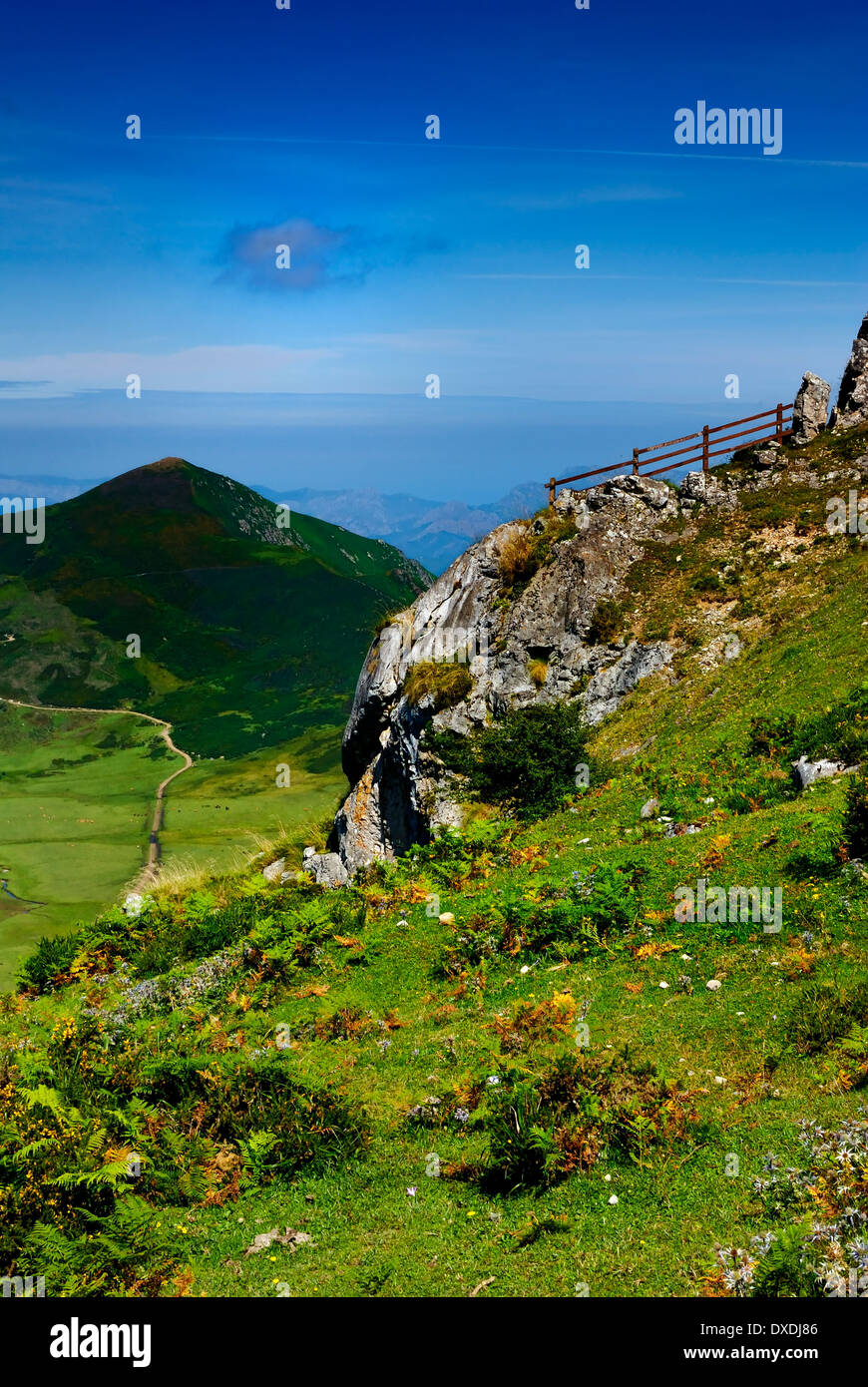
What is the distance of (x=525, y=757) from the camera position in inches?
1102

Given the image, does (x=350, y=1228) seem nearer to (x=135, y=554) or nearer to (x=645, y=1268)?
(x=645, y=1268)

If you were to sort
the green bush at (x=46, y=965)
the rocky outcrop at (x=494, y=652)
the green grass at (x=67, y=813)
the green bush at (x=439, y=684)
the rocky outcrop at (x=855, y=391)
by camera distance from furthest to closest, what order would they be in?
the green grass at (x=67, y=813) < the rocky outcrop at (x=855, y=391) < the green bush at (x=439, y=684) < the rocky outcrop at (x=494, y=652) < the green bush at (x=46, y=965)

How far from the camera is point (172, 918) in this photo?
23.2 meters

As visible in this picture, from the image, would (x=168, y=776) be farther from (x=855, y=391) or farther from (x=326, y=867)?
(x=855, y=391)

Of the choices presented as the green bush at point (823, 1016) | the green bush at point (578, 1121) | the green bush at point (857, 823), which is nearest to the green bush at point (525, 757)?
the green bush at point (857, 823)

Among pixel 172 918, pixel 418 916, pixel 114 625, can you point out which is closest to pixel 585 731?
pixel 418 916

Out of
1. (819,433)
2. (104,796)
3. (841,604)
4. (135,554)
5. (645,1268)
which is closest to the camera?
(645,1268)

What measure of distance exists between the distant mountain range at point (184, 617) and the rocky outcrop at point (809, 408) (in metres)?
83.2

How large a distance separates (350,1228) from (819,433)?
122ft

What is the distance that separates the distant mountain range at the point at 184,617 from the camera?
12912 cm

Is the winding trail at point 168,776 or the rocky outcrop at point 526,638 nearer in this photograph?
the rocky outcrop at point 526,638

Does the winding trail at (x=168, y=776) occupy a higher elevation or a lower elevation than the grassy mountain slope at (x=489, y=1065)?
lower

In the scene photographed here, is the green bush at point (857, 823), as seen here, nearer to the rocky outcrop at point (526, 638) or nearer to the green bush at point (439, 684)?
the rocky outcrop at point (526, 638)

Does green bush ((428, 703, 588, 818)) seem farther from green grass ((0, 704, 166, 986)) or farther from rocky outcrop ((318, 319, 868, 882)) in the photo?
green grass ((0, 704, 166, 986))
